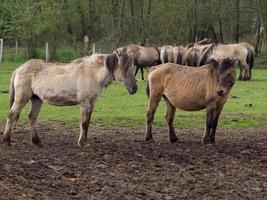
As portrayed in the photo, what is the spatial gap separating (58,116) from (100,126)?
6.50 ft

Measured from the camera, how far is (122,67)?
11320 mm

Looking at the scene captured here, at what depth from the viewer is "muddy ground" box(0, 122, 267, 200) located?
8.03 m

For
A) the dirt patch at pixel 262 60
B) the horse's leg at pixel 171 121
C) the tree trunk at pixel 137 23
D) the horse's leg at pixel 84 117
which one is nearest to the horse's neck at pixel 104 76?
the horse's leg at pixel 84 117

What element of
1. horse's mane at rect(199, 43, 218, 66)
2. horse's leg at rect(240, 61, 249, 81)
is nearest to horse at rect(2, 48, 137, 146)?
horse's mane at rect(199, 43, 218, 66)

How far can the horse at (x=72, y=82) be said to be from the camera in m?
11.1

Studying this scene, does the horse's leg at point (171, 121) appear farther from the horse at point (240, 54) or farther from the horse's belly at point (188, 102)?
the horse at point (240, 54)

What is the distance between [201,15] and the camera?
150ft

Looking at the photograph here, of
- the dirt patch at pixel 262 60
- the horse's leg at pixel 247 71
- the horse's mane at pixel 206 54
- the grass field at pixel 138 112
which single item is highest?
the horse's mane at pixel 206 54

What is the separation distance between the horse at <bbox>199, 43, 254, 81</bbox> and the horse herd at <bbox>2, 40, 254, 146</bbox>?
1767cm

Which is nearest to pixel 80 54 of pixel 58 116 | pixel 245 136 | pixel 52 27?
pixel 52 27

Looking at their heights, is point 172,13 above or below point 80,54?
above

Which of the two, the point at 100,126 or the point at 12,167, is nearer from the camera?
the point at 12,167

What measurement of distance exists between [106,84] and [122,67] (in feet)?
1.37

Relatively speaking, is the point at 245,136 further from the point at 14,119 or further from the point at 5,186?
the point at 5,186
